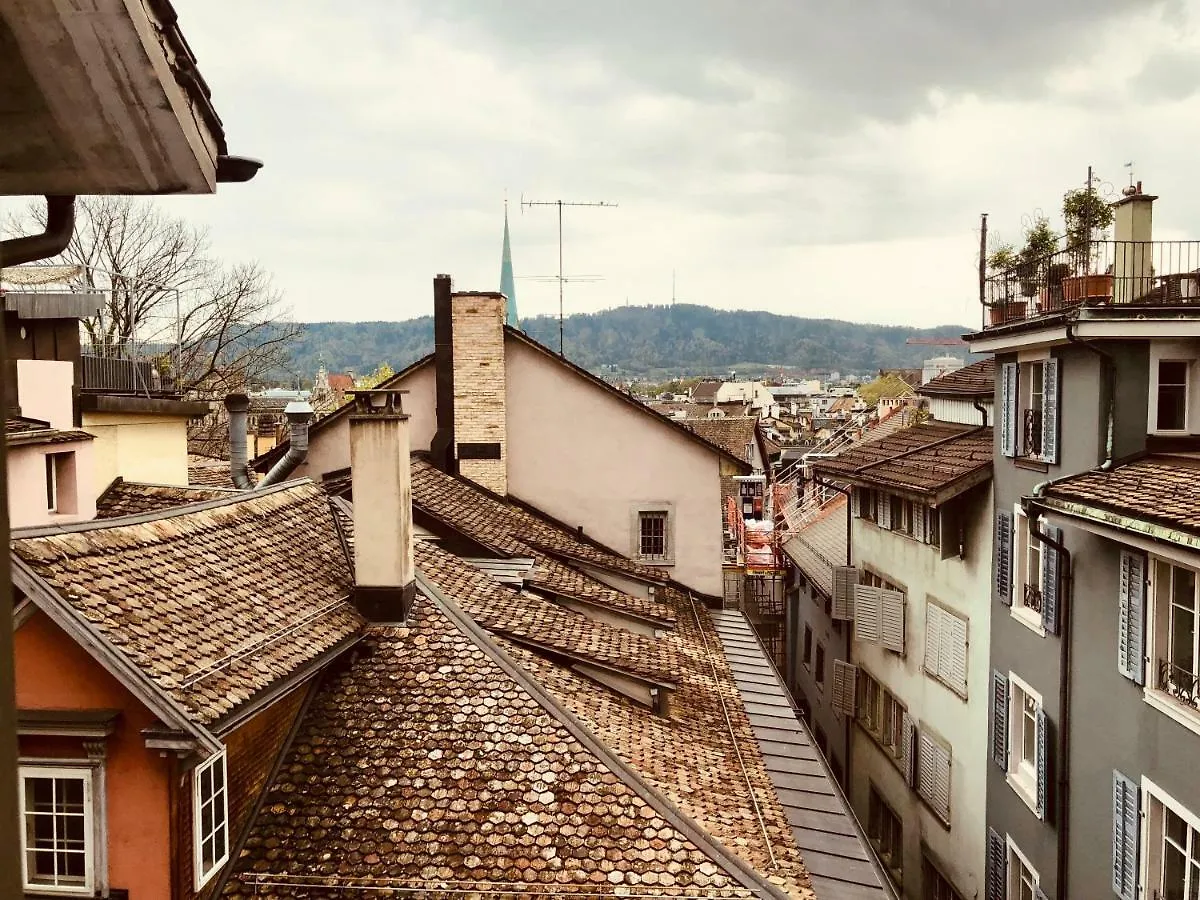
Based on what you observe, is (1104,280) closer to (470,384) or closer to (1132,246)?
(1132,246)

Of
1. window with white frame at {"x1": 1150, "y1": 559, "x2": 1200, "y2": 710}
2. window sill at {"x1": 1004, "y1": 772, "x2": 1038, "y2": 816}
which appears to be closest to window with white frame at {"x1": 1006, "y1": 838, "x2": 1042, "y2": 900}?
window sill at {"x1": 1004, "y1": 772, "x2": 1038, "y2": 816}

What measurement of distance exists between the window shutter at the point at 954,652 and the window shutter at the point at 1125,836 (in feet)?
18.4

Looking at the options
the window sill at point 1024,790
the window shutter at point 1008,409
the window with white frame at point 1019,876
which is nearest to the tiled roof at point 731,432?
the window shutter at point 1008,409

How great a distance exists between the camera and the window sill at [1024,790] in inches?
537

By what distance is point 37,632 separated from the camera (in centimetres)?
731

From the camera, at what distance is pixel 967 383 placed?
20547 mm

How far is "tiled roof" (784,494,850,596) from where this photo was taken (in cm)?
2518

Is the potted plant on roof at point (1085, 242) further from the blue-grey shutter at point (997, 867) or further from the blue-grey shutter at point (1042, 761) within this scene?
the blue-grey shutter at point (997, 867)

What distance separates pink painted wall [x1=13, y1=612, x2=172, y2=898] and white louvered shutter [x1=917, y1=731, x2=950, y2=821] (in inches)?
575

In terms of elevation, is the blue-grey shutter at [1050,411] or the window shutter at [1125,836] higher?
the blue-grey shutter at [1050,411]

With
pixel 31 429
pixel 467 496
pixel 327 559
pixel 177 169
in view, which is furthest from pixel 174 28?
pixel 467 496

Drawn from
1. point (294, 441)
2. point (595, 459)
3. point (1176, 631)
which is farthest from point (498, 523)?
point (1176, 631)

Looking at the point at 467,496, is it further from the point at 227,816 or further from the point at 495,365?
→ the point at 227,816

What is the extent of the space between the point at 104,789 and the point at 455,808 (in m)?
2.93
